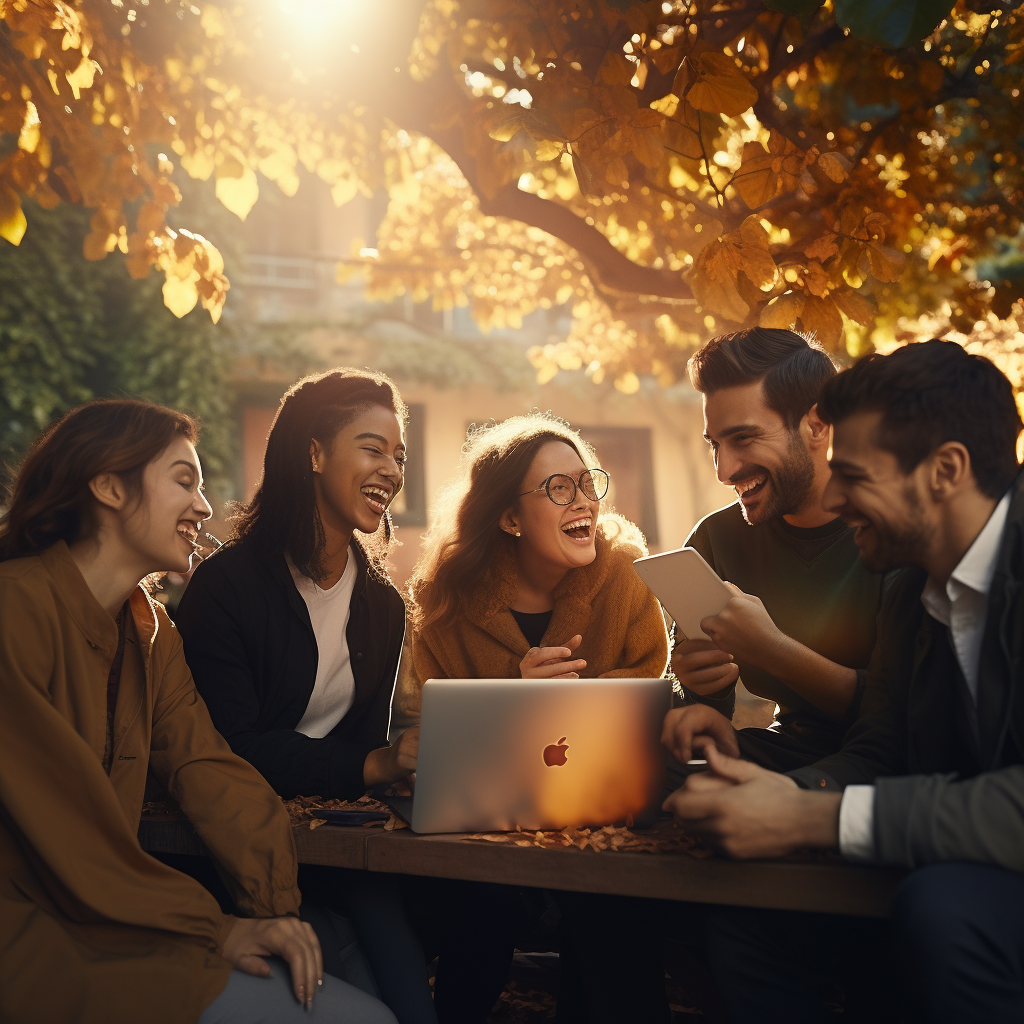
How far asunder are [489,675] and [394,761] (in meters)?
0.97

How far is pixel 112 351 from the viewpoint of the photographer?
11.3 meters

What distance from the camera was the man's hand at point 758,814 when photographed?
1789 millimetres

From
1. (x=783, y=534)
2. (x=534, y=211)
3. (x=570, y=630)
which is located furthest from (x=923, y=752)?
(x=534, y=211)

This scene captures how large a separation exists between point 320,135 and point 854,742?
14.3 ft

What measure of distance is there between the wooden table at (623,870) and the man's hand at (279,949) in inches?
6.2

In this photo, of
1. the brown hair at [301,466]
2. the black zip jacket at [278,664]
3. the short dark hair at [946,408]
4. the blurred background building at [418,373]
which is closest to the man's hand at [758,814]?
the short dark hair at [946,408]

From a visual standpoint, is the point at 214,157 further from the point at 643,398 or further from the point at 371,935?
the point at 643,398

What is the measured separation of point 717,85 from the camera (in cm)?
305

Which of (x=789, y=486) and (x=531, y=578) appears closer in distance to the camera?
(x=789, y=486)

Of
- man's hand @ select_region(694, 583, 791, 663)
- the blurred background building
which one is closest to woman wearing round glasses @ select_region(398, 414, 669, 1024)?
man's hand @ select_region(694, 583, 791, 663)

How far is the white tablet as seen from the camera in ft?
7.24

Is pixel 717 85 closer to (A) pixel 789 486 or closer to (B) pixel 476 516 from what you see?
(A) pixel 789 486

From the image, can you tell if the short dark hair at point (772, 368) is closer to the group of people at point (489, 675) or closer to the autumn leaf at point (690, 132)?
Result: the group of people at point (489, 675)

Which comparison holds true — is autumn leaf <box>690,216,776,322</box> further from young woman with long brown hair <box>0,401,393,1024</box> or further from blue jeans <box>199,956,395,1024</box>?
blue jeans <box>199,956,395,1024</box>
